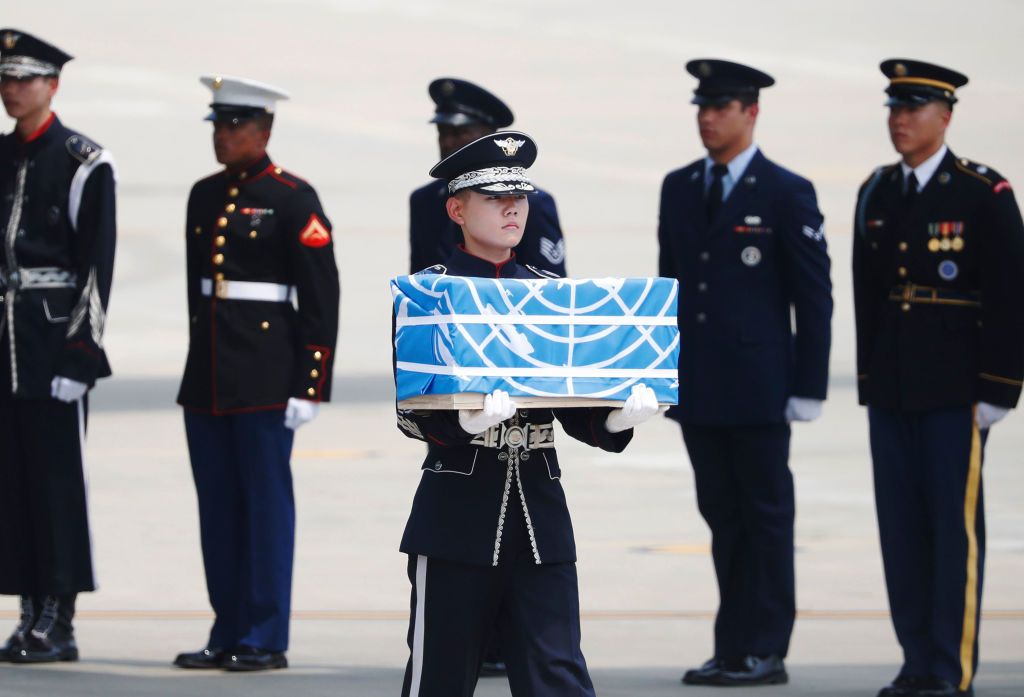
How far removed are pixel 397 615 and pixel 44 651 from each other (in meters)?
1.44

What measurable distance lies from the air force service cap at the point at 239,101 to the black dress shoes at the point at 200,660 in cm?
177

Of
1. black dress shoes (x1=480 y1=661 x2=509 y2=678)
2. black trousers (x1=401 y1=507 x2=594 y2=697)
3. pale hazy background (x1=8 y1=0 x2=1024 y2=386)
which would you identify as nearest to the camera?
black trousers (x1=401 y1=507 x2=594 y2=697)

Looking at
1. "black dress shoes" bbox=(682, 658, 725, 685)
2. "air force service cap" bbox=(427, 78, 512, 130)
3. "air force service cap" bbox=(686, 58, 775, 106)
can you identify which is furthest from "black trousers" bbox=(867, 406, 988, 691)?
"air force service cap" bbox=(427, 78, 512, 130)

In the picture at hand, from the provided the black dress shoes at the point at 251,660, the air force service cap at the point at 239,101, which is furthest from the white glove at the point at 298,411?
the air force service cap at the point at 239,101

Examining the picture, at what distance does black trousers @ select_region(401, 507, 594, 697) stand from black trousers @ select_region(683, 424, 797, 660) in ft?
6.80

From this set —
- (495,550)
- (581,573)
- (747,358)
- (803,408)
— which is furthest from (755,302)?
(495,550)

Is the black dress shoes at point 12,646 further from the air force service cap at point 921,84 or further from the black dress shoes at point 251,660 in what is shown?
the air force service cap at point 921,84

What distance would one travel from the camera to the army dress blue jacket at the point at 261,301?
7215 millimetres

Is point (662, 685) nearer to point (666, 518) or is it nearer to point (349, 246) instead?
point (666, 518)

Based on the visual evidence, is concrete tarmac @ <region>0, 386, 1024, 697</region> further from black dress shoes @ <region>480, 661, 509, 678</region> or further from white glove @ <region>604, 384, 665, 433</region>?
white glove @ <region>604, 384, 665, 433</region>

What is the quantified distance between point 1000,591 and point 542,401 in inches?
164

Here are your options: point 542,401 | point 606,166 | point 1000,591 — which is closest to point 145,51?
point 606,166

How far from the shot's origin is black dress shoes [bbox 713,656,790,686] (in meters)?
6.90

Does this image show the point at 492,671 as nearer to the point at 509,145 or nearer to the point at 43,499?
the point at 43,499
